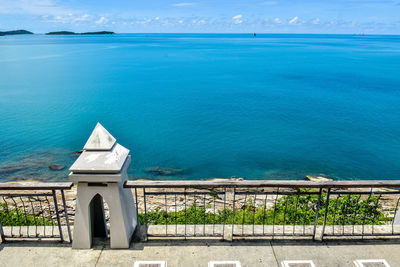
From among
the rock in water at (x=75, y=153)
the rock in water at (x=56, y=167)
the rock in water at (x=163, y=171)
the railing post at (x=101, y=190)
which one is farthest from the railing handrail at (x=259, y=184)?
the rock in water at (x=75, y=153)

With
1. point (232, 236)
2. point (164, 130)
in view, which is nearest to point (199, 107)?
point (164, 130)

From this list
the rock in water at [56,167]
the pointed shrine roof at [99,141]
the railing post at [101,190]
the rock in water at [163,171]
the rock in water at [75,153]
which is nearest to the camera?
the railing post at [101,190]

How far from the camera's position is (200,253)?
5188mm

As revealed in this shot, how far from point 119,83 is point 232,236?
52662 mm

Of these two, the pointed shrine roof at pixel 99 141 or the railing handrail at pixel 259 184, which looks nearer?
the pointed shrine roof at pixel 99 141

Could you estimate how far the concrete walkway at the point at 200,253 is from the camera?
196 inches

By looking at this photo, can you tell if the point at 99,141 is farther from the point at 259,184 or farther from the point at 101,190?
the point at 259,184

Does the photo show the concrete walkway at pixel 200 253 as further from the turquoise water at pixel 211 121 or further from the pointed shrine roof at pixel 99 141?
the turquoise water at pixel 211 121

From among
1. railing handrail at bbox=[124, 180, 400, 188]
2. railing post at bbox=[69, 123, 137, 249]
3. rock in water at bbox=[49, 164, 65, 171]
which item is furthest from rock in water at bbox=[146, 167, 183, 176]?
railing handrail at bbox=[124, 180, 400, 188]

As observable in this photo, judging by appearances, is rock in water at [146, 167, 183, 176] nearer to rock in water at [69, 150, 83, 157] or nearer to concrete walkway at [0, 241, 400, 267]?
rock in water at [69, 150, 83, 157]

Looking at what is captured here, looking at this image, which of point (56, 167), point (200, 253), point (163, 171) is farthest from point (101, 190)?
point (56, 167)

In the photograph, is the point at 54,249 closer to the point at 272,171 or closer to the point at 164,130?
the point at 272,171

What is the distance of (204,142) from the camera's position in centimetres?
2820

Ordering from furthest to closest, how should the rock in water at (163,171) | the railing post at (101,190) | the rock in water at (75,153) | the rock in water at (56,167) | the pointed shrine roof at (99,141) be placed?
the rock in water at (75,153)
the rock in water at (163,171)
the rock in water at (56,167)
the pointed shrine roof at (99,141)
the railing post at (101,190)
